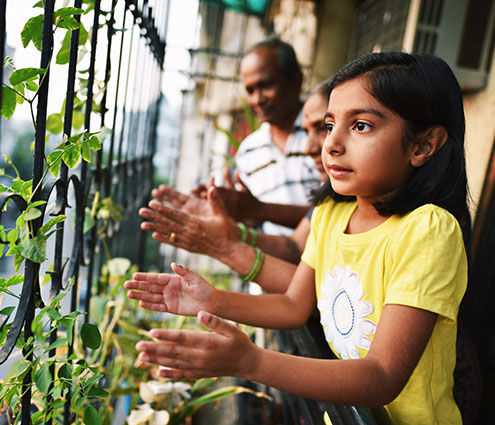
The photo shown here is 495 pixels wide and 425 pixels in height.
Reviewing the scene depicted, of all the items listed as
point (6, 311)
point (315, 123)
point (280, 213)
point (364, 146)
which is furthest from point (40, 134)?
point (280, 213)

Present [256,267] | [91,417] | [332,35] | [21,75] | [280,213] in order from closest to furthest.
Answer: [21,75]
[91,417]
[256,267]
[280,213]
[332,35]

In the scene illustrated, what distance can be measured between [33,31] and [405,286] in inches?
30.5

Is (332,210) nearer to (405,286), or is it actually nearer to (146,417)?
(405,286)

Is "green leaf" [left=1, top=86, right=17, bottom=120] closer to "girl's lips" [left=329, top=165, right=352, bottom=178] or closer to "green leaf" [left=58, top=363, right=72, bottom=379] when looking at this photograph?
"green leaf" [left=58, top=363, right=72, bottom=379]

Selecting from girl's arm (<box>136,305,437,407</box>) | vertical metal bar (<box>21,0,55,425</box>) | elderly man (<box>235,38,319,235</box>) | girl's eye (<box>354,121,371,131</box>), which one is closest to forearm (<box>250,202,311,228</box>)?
elderly man (<box>235,38,319,235</box>)

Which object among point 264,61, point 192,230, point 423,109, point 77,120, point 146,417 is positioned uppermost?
point 264,61

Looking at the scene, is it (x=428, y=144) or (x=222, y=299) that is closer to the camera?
(x=428, y=144)

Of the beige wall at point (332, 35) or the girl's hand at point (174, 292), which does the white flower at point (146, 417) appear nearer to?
the girl's hand at point (174, 292)

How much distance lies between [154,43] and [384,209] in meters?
1.62

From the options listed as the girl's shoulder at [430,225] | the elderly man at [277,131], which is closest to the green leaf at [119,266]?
the girl's shoulder at [430,225]

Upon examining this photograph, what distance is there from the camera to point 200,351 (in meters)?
0.73

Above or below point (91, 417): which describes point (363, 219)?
above

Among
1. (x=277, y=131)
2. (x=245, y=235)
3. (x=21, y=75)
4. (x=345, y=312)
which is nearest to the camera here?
(x=21, y=75)

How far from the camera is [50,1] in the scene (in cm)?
68
